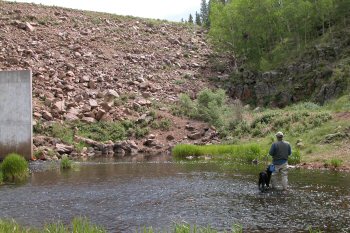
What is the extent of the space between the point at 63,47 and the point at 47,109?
50.0 feet

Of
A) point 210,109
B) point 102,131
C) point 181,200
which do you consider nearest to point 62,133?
point 102,131

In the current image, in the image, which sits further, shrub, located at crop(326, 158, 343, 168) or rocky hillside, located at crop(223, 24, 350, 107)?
rocky hillside, located at crop(223, 24, 350, 107)

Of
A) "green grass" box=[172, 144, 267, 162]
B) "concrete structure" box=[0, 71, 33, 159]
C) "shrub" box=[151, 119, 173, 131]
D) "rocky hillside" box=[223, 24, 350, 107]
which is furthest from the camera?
"rocky hillside" box=[223, 24, 350, 107]

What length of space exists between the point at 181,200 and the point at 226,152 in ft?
50.3

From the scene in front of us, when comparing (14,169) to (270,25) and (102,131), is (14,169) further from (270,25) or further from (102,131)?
(270,25)

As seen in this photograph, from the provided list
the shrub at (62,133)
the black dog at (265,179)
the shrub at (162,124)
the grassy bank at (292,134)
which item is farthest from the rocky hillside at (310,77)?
the black dog at (265,179)

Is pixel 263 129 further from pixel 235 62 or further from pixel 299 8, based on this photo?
pixel 235 62

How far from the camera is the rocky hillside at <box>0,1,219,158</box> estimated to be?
142 feet

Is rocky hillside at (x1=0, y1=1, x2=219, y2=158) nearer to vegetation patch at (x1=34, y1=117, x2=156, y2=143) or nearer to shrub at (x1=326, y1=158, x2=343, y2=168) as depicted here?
vegetation patch at (x1=34, y1=117, x2=156, y2=143)

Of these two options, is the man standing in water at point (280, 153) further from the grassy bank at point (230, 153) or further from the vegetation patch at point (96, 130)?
the vegetation patch at point (96, 130)

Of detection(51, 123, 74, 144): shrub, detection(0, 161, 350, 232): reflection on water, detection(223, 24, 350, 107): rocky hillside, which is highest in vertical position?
detection(223, 24, 350, 107): rocky hillside

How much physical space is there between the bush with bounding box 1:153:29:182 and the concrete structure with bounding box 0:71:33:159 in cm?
832

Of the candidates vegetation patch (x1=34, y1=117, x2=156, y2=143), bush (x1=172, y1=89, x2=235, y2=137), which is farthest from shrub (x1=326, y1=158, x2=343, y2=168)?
vegetation patch (x1=34, y1=117, x2=156, y2=143)

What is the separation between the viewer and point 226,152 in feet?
107
